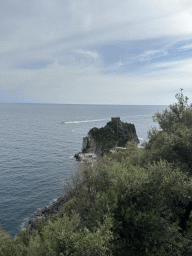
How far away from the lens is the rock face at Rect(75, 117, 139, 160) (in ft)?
262

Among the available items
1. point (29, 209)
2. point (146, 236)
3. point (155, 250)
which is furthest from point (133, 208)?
point (29, 209)

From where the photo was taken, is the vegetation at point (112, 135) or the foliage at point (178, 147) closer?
the foliage at point (178, 147)

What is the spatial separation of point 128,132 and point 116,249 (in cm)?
8316

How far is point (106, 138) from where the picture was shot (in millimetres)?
86125

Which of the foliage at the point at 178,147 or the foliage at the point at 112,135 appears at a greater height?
the foliage at the point at 178,147

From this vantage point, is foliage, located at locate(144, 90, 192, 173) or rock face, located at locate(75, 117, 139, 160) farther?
rock face, located at locate(75, 117, 139, 160)

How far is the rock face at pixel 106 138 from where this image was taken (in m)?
79.8

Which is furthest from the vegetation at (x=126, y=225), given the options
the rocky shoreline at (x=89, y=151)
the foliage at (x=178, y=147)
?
the rocky shoreline at (x=89, y=151)

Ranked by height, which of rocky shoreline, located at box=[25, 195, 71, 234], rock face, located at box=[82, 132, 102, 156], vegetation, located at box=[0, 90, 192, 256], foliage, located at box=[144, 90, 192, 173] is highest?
foliage, located at box=[144, 90, 192, 173]

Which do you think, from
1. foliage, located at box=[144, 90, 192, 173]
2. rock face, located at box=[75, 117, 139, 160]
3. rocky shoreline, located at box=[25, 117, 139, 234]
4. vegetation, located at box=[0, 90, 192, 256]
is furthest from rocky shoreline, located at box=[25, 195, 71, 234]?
rock face, located at box=[75, 117, 139, 160]

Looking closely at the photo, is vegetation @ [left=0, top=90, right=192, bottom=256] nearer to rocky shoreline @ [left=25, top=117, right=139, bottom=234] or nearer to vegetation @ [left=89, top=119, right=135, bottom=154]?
rocky shoreline @ [left=25, top=117, right=139, bottom=234]

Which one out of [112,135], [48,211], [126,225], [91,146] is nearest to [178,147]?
[126,225]

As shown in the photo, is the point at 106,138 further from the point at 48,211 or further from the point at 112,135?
the point at 48,211

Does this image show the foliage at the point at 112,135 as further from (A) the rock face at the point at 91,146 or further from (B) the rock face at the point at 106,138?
(A) the rock face at the point at 91,146
